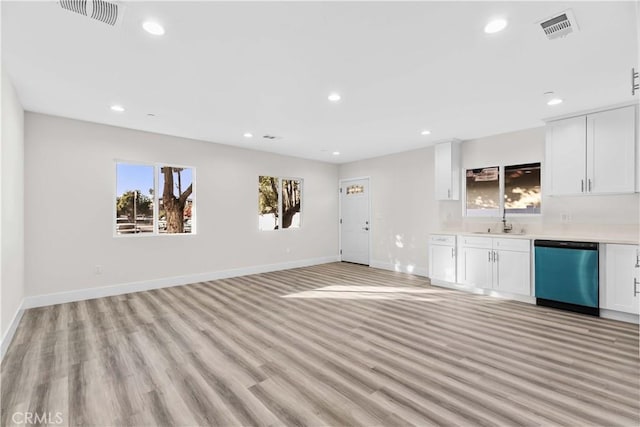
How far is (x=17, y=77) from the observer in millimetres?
3012

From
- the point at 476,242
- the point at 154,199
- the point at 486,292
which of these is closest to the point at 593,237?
the point at 476,242

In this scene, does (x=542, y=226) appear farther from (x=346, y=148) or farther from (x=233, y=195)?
(x=233, y=195)

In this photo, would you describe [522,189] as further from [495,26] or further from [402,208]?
[495,26]

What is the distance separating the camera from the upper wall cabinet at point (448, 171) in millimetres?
5488

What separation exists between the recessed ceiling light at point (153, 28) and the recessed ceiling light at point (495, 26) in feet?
7.96

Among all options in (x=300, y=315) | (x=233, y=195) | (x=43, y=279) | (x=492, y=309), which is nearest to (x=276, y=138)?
(x=233, y=195)

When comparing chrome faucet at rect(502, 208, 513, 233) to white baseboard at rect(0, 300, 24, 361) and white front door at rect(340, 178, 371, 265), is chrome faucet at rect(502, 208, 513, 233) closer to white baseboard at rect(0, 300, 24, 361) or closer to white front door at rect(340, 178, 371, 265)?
white front door at rect(340, 178, 371, 265)

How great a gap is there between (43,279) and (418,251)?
625 centimetres

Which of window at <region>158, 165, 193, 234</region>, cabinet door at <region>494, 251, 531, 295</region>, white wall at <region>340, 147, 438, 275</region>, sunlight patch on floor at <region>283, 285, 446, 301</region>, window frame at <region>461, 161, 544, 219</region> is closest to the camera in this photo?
cabinet door at <region>494, 251, 531, 295</region>

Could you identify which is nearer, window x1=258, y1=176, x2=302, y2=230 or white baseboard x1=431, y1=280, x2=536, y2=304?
white baseboard x1=431, y1=280, x2=536, y2=304

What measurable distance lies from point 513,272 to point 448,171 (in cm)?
205

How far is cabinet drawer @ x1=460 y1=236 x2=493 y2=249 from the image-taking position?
4637 millimetres

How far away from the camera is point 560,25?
218 cm

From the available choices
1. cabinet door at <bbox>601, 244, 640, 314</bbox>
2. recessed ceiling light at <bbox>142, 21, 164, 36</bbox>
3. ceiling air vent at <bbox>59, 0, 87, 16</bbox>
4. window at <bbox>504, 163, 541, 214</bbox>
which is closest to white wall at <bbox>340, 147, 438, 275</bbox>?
window at <bbox>504, 163, 541, 214</bbox>
